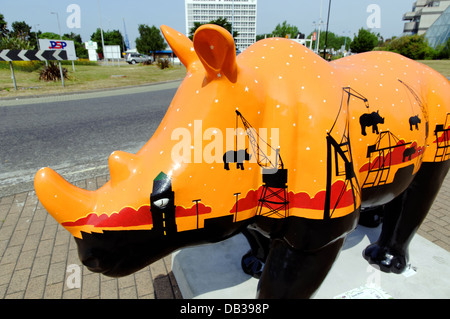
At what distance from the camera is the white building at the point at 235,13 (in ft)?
206

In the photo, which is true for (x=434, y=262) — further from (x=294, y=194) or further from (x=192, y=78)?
(x=192, y=78)

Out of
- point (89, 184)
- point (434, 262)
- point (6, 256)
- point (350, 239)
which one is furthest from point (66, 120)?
point (434, 262)

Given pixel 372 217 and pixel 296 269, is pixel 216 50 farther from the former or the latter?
pixel 372 217

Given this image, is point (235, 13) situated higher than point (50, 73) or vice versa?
point (235, 13)

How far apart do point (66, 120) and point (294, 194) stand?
27.2 ft

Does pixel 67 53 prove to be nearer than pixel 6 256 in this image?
No

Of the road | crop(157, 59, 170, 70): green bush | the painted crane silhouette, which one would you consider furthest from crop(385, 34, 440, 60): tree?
the painted crane silhouette

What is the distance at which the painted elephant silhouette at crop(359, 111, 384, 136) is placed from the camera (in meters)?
1.51

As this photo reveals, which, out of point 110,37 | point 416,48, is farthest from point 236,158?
point 110,37

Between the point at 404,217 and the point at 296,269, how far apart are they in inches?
46.2

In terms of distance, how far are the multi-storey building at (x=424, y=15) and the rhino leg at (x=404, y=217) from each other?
67.5m

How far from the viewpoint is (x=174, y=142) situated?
121cm

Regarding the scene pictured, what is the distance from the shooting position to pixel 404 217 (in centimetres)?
221

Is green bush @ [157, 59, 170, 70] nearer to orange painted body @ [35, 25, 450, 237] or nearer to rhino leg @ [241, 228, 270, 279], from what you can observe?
rhino leg @ [241, 228, 270, 279]
